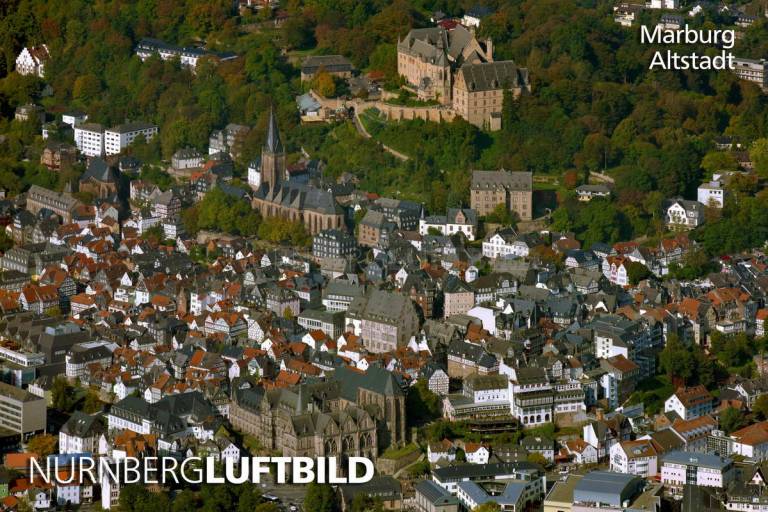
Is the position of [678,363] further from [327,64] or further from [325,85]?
[327,64]

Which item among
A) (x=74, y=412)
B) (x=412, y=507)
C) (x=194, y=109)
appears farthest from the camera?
(x=194, y=109)

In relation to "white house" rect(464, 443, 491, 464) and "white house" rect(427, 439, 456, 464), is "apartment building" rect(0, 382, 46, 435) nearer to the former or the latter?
"white house" rect(427, 439, 456, 464)

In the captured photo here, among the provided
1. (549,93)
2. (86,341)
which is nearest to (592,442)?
(86,341)

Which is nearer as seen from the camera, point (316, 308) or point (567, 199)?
point (316, 308)

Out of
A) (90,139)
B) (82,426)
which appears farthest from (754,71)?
(82,426)

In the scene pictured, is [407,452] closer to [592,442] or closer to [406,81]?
[592,442]

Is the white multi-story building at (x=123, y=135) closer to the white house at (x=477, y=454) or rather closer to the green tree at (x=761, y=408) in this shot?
the white house at (x=477, y=454)
